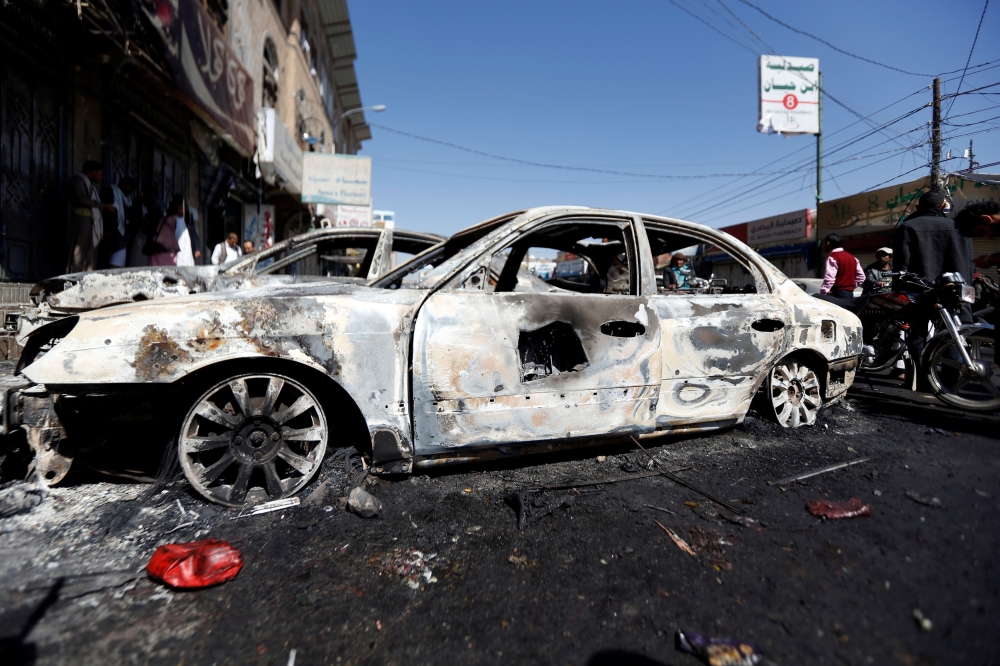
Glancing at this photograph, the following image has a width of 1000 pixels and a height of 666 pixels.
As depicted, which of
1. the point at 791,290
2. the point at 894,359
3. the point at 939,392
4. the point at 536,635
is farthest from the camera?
the point at 894,359

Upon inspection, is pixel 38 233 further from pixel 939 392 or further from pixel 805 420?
pixel 939 392

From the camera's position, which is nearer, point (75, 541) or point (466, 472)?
point (75, 541)

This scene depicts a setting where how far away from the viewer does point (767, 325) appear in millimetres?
3311

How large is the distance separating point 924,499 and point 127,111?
10399mm

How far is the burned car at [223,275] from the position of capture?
12.0 feet

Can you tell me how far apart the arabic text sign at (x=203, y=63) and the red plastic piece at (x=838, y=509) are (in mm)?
7877

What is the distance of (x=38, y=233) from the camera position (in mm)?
6160

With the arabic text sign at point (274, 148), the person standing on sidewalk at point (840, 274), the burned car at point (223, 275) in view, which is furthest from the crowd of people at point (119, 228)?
the person standing on sidewalk at point (840, 274)

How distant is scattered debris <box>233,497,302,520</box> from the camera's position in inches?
92.4

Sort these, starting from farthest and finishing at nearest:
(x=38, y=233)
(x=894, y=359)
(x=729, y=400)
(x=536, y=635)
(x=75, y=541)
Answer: (x=38, y=233), (x=894, y=359), (x=729, y=400), (x=75, y=541), (x=536, y=635)

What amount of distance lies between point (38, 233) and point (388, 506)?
6.62 meters

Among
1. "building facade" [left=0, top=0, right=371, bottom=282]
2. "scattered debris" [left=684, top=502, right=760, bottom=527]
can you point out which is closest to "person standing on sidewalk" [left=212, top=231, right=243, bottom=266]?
"building facade" [left=0, top=0, right=371, bottom=282]

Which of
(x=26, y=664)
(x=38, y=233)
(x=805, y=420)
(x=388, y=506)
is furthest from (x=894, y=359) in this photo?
(x=38, y=233)

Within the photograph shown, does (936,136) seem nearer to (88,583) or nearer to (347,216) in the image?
(88,583)
